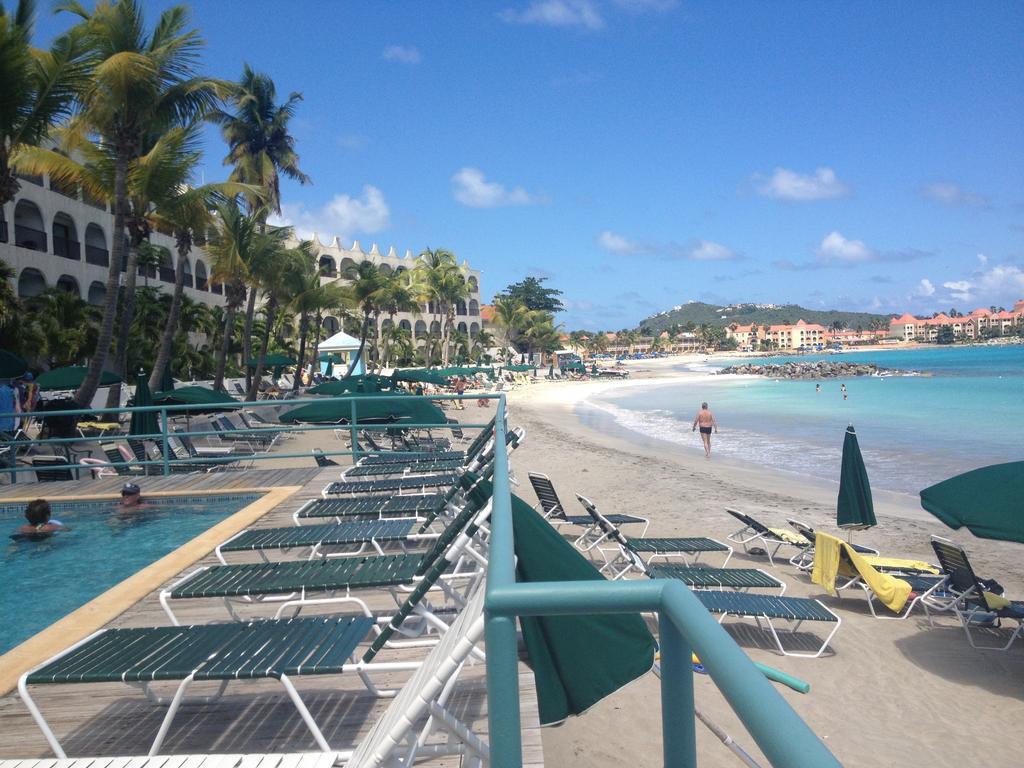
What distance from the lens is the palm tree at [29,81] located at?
1209cm

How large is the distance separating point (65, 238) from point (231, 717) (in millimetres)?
30982

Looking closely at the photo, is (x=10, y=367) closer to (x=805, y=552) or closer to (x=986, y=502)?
(x=805, y=552)

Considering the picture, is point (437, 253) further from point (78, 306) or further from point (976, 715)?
point (976, 715)

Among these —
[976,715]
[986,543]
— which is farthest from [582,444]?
[976,715]

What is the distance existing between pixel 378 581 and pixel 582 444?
1937cm

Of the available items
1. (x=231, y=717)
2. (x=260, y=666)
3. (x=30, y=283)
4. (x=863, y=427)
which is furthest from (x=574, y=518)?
(x=30, y=283)

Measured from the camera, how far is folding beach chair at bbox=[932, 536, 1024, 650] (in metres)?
6.73

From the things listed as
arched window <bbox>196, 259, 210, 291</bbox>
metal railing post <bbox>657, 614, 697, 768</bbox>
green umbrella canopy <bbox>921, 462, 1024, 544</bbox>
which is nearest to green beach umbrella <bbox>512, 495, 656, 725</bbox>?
metal railing post <bbox>657, 614, 697, 768</bbox>

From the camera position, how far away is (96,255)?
3186 cm

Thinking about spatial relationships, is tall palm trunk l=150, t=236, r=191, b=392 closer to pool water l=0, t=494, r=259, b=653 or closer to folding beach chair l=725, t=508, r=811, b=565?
pool water l=0, t=494, r=259, b=653

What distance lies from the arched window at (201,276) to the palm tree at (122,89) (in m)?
25.5

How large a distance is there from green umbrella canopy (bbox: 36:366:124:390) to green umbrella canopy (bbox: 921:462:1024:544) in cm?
1434

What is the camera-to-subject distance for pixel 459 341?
246 feet

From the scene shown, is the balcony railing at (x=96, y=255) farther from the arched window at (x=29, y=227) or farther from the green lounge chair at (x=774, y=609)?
the green lounge chair at (x=774, y=609)
